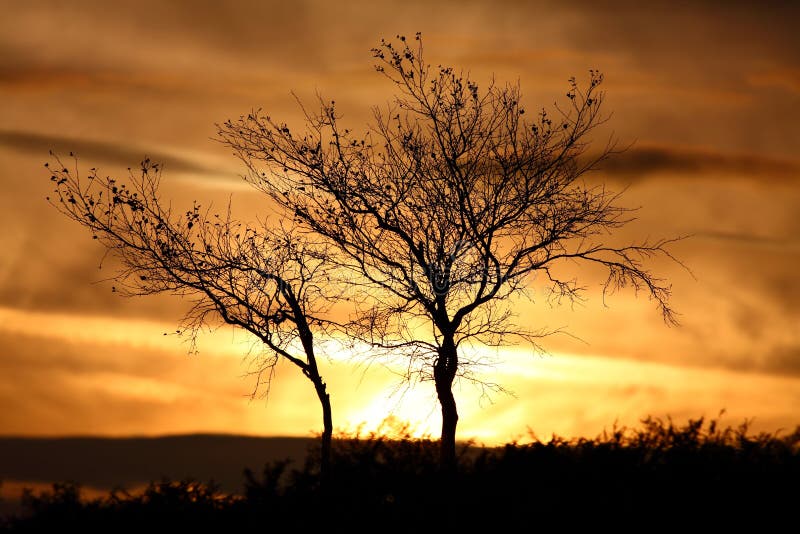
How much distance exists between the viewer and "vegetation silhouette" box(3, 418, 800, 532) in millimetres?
11711

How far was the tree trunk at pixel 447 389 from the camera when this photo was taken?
22697 millimetres

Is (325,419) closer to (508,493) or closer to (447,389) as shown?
(447,389)

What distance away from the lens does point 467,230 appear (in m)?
23.6

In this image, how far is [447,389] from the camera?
2305 cm

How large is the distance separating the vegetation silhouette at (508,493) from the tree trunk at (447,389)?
8712 mm

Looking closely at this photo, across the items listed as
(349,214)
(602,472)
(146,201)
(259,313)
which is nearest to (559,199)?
(349,214)

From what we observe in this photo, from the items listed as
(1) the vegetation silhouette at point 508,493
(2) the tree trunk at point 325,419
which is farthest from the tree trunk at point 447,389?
(1) the vegetation silhouette at point 508,493

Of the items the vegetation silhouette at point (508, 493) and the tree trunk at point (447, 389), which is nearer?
the vegetation silhouette at point (508, 493)

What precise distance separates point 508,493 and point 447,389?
11.1 meters

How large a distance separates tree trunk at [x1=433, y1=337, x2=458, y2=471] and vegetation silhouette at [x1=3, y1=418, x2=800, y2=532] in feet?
28.6

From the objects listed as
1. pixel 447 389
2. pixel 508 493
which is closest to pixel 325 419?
pixel 447 389

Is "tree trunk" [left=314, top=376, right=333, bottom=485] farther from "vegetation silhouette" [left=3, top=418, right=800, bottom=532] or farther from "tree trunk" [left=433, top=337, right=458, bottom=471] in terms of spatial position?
"vegetation silhouette" [left=3, top=418, right=800, bottom=532]

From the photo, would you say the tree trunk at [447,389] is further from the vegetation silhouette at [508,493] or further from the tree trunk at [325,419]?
the vegetation silhouette at [508,493]

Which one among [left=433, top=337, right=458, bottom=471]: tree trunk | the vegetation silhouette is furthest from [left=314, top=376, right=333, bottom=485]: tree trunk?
the vegetation silhouette
